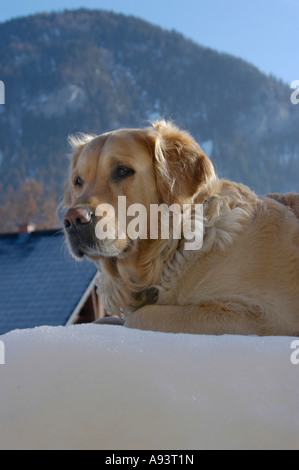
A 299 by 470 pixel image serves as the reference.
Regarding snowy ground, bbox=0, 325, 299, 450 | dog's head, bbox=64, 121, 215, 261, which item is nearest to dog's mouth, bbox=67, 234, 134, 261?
dog's head, bbox=64, 121, 215, 261

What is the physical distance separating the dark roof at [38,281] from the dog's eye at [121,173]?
1121 centimetres

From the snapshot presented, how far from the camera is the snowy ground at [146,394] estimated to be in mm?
1446

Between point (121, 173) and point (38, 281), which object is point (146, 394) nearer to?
point (121, 173)

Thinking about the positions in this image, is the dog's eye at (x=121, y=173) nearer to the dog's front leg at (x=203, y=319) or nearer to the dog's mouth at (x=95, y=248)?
the dog's mouth at (x=95, y=248)

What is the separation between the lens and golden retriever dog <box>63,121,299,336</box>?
313 cm

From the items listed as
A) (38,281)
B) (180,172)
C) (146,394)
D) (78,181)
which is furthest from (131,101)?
(146,394)

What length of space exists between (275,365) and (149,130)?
101 inches

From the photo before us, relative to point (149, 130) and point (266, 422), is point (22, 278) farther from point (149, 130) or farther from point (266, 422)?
point (266, 422)

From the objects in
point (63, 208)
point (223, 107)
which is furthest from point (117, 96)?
point (63, 208)

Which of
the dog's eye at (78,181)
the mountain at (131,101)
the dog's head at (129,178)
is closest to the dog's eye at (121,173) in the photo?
the dog's head at (129,178)

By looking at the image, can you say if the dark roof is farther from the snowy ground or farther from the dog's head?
the snowy ground

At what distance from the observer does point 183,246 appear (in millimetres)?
3533

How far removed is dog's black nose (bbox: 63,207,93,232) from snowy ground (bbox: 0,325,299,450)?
1.37m

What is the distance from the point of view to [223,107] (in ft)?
614
